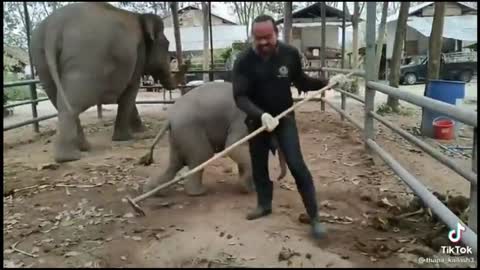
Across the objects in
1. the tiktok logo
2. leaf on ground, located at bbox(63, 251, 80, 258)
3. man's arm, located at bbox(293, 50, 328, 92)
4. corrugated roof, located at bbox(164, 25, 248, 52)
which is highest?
corrugated roof, located at bbox(164, 25, 248, 52)

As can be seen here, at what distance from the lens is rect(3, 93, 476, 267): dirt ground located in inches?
97.7

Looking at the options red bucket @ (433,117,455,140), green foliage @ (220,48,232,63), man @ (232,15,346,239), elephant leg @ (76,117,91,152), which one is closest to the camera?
man @ (232,15,346,239)

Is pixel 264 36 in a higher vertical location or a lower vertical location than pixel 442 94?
higher

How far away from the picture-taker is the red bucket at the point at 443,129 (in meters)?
5.62

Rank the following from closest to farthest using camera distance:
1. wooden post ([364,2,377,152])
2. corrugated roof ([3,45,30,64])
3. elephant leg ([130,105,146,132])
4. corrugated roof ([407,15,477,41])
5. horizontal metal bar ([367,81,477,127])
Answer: horizontal metal bar ([367,81,477,127]), corrugated roof ([407,15,477,41]), corrugated roof ([3,45,30,64]), wooden post ([364,2,377,152]), elephant leg ([130,105,146,132])

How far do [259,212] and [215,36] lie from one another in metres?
3.32

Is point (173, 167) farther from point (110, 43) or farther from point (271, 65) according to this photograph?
point (110, 43)

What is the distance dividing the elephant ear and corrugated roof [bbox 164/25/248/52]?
48cm

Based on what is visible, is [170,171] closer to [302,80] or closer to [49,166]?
[302,80]

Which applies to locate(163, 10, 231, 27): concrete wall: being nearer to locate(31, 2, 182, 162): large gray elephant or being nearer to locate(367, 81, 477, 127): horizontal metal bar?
locate(31, 2, 182, 162): large gray elephant

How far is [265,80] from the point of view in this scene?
2.74 meters

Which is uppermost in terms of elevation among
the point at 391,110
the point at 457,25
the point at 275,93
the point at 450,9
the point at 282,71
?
the point at 450,9

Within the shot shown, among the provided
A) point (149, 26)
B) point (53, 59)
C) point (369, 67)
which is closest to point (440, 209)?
point (369, 67)

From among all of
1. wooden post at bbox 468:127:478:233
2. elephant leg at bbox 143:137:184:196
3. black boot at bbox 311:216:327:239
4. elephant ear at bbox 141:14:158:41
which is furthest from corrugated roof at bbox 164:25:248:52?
wooden post at bbox 468:127:478:233
